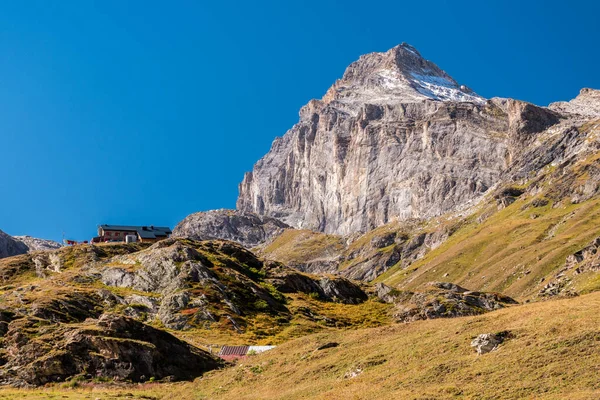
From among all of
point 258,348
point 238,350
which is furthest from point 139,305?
point 258,348

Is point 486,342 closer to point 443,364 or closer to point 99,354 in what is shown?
point 443,364

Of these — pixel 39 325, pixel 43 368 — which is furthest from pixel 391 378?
pixel 39 325

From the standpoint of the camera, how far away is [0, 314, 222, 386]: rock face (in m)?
65.2

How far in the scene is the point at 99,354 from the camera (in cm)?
6712

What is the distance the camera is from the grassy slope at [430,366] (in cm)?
3834

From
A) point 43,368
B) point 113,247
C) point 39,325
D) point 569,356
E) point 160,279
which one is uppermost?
point 113,247

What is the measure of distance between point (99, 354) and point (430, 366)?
37.3 m

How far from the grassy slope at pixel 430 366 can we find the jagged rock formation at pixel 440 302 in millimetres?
53159

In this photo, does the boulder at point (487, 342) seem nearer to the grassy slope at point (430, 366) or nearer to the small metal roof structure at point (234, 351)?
the grassy slope at point (430, 366)

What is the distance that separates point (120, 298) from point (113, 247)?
53126mm

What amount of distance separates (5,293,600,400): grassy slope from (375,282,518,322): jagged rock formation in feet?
174

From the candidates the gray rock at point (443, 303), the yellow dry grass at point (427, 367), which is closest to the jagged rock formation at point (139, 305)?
the yellow dry grass at point (427, 367)

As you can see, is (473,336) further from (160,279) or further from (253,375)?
(160,279)

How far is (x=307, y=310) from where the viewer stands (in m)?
121
